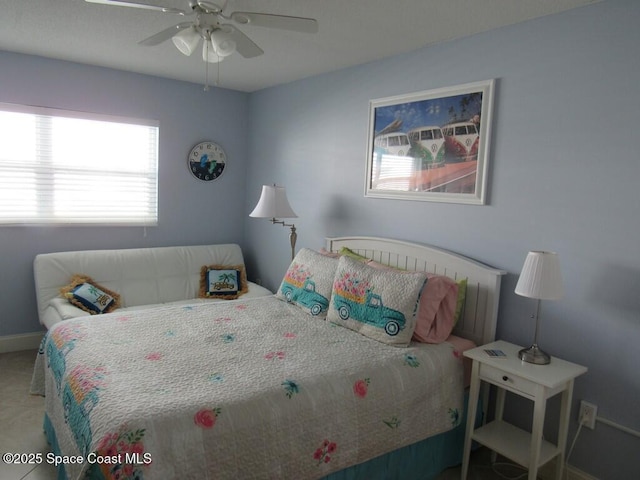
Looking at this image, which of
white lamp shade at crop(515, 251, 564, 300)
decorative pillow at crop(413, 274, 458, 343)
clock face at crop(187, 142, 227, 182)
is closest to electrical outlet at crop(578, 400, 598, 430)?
white lamp shade at crop(515, 251, 564, 300)

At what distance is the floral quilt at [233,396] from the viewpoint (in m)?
1.59

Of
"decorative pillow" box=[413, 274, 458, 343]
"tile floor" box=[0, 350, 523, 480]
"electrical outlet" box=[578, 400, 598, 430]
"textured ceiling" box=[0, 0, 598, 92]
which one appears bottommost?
"tile floor" box=[0, 350, 523, 480]

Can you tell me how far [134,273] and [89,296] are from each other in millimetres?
507

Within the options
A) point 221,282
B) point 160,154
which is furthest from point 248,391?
point 160,154

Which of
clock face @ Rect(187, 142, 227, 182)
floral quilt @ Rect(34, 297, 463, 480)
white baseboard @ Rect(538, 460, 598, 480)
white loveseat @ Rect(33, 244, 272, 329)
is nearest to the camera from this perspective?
floral quilt @ Rect(34, 297, 463, 480)

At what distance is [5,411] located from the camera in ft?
9.14

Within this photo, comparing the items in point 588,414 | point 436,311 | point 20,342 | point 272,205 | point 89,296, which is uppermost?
point 272,205

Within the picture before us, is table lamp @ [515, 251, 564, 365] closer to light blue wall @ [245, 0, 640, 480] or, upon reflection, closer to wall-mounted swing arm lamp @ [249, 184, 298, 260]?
light blue wall @ [245, 0, 640, 480]

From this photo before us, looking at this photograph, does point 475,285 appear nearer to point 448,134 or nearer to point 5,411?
point 448,134

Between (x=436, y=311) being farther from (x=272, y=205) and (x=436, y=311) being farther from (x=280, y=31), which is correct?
(x=280, y=31)

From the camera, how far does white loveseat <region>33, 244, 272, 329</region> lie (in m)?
3.52

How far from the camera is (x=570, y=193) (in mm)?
2248

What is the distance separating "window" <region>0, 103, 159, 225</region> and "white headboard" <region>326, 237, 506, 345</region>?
2.38 metres

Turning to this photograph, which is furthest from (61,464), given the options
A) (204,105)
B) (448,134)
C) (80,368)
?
(204,105)
